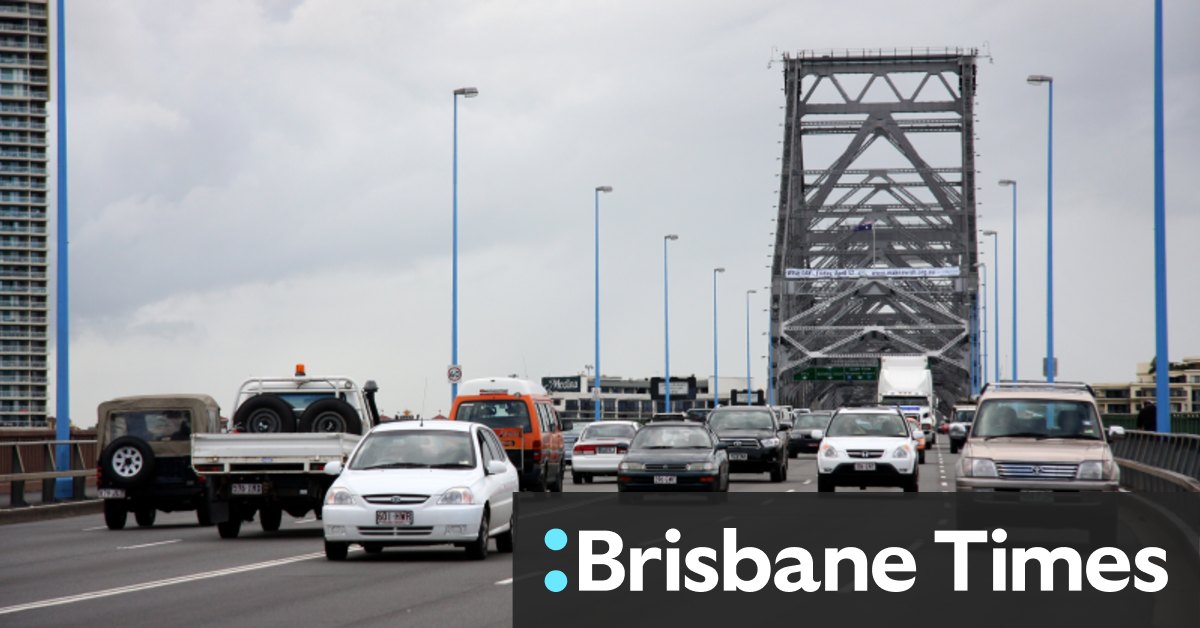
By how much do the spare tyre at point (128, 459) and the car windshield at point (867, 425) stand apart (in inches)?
522

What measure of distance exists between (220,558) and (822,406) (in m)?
139

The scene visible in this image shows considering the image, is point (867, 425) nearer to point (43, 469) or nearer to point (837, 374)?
point (43, 469)

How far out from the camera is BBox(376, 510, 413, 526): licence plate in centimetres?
1830

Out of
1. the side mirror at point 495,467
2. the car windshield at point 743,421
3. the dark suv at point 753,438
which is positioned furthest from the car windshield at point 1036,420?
the car windshield at point 743,421

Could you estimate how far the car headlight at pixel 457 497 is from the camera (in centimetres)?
1831

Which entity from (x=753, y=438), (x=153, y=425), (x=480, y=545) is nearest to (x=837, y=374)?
(x=753, y=438)

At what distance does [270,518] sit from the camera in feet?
81.0

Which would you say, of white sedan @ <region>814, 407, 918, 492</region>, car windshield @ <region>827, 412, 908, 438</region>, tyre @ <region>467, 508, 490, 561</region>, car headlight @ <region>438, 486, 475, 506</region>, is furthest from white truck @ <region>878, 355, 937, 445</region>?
car headlight @ <region>438, 486, 475, 506</region>

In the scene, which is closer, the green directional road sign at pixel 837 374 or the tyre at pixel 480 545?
the tyre at pixel 480 545

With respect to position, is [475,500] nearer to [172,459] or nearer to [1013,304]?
[172,459]

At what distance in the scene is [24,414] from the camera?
16862 cm

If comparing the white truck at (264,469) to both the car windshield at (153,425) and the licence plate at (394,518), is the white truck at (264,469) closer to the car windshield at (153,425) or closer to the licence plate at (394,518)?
the car windshield at (153,425)

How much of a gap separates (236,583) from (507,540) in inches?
175

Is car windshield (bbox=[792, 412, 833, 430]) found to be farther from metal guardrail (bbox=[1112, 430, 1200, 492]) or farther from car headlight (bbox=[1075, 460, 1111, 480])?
car headlight (bbox=[1075, 460, 1111, 480])
